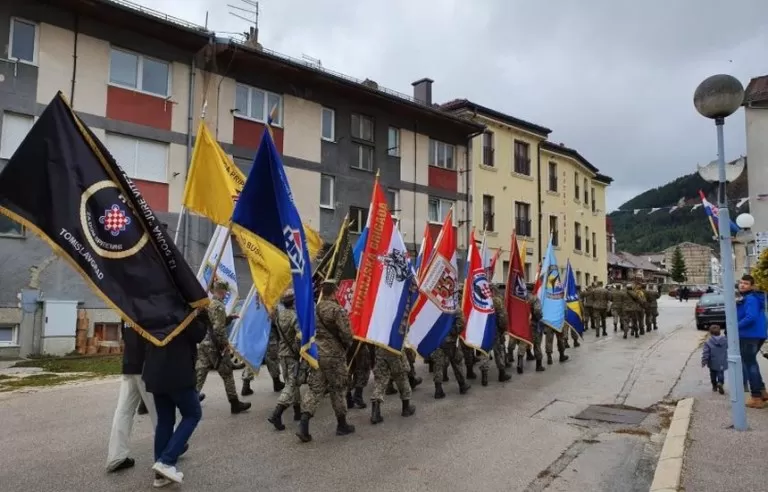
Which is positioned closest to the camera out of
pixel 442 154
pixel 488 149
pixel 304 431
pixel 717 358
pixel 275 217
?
pixel 275 217

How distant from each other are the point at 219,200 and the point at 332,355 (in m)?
2.41

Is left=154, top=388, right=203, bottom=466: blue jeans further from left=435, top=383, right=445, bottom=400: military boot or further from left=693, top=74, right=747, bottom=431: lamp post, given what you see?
left=693, top=74, right=747, bottom=431: lamp post

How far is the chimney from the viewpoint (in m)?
29.9

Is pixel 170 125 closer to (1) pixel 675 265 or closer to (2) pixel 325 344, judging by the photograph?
(2) pixel 325 344

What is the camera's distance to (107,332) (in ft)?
56.2

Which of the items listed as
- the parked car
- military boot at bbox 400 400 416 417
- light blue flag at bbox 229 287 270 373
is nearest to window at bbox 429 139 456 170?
the parked car

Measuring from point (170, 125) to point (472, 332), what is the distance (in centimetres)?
1285

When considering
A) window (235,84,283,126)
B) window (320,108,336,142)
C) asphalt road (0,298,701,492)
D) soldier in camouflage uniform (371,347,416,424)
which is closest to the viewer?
asphalt road (0,298,701,492)

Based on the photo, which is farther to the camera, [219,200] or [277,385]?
[277,385]

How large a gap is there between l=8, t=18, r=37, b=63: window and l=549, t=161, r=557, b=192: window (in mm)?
27394

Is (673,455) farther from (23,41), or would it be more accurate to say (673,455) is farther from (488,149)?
(488,149)

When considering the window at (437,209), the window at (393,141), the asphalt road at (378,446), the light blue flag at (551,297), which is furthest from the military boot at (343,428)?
the window at (437,209)

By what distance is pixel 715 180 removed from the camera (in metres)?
7.59

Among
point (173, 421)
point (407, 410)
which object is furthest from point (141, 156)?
point (173, 421)
